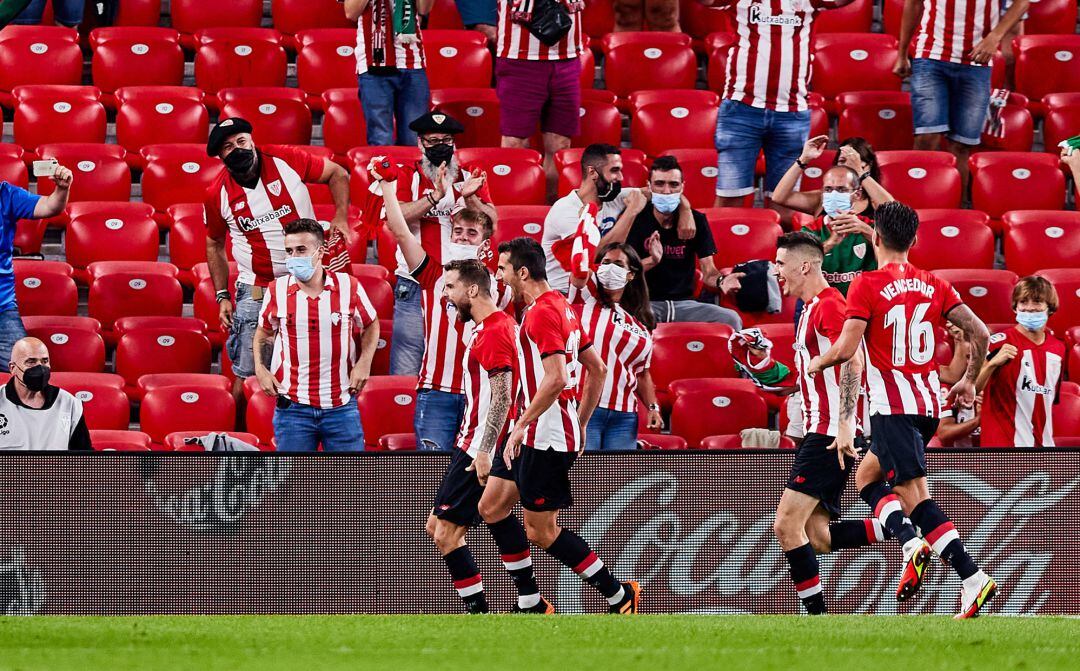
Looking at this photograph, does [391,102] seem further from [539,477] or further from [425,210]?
[539,477]

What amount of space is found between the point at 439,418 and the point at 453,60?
3.76 m

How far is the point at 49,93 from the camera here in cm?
1120

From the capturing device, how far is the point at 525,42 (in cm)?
1055

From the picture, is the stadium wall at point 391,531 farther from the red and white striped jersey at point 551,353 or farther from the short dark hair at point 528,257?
the short dark hair at point 528,257

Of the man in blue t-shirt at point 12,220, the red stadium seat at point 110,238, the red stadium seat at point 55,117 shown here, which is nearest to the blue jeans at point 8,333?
the man in blue t-shirt at point 12,220

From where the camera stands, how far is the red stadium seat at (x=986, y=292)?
1016 cm

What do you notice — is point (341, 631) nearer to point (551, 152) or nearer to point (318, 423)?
point (318, 423)

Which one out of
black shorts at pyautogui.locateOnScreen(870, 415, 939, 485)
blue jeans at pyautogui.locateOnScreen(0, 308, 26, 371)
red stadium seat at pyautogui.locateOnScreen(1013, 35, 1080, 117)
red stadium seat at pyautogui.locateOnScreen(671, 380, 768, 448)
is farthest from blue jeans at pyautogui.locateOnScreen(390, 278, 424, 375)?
red stadium seat at pyautogui.locateOnScreen(1013, 35, 1080, 117)

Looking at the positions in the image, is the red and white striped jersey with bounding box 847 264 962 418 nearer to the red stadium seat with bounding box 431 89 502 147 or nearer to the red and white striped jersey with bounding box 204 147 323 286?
the red and white striped jersey with bounding box 204 147 323 286

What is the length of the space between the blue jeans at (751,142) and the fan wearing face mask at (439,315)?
7.07 feet

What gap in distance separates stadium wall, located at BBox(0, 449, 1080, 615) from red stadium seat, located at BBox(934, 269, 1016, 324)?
8.18ft


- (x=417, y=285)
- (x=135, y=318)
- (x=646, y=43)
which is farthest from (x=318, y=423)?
(x=646, y=43)

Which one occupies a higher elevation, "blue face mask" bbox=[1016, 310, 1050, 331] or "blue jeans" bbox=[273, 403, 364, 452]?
"blue face mask" bbox=[1016, 310, 1050, 331]

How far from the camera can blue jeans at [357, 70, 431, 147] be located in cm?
1057
